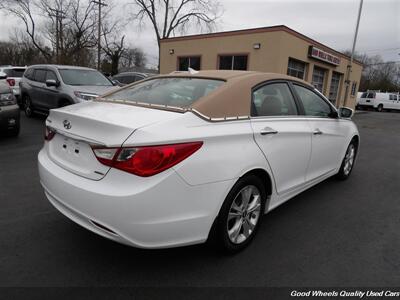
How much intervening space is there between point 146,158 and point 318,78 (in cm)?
2107

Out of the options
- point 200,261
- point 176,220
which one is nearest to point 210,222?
point 176,220

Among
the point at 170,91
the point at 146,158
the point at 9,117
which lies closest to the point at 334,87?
the point at 9,117

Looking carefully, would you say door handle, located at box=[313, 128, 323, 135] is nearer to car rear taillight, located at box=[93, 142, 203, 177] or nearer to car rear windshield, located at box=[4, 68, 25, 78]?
car rear taillight, located at box=[93, 142, 203, 177]

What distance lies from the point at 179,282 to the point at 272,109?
1821mm

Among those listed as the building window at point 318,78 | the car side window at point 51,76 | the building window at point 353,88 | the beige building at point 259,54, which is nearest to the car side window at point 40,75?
the car side window at point 51,76

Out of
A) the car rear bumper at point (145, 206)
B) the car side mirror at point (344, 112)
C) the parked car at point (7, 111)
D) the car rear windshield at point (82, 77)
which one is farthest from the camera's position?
the car rear windshield at point (82, 77)

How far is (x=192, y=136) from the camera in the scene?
2.23 metres

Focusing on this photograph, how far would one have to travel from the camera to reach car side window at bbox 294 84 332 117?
12.1 feet

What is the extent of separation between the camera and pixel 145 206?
205 cm

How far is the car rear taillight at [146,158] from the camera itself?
208cm

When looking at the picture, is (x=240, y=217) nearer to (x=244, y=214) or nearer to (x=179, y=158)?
(x=244, y=214)

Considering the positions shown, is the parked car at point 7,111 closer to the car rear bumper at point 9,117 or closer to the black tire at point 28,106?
the car rear bumper at point 9,117

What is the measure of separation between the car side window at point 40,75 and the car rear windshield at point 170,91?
22.8 ft

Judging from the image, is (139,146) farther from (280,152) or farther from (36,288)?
(280,152)
